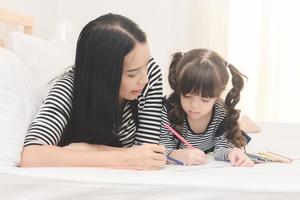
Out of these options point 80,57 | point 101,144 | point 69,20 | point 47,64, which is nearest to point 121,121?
point 101,144

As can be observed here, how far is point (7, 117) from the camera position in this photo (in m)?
0.90

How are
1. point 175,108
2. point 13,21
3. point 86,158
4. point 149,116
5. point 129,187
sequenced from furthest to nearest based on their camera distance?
point 13,21 → point 175,108 → point 149,116 → point 86,158 → point 129,187

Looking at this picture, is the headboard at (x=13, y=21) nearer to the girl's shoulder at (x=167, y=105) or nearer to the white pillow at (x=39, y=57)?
the white pillow at (x=39, y=57)

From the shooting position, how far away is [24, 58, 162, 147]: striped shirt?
0.92m

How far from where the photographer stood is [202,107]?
3.77ft

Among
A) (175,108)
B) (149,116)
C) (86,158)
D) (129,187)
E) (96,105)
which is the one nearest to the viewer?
(129,187)

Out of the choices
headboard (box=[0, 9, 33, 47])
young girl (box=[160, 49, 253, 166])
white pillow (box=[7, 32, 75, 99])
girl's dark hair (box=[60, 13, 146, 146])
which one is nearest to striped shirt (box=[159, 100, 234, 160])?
young girl (box=[160, 49, 253, 166])

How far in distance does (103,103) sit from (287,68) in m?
1.76

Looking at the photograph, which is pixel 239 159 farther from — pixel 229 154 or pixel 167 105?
pixel 167 105

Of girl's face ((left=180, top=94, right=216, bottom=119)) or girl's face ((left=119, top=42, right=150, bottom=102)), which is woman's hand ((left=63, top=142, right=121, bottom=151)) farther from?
girl's face ((left=180, top=94, right=216, bottom=119))

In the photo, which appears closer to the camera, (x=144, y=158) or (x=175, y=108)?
(x=144, y=158)

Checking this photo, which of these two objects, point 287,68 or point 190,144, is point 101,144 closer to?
point 190,144

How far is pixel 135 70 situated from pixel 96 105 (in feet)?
0.41

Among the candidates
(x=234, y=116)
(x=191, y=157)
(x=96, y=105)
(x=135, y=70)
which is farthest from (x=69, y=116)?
(x=234, y=116)
